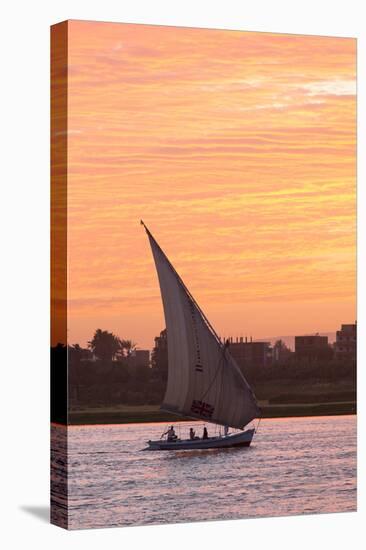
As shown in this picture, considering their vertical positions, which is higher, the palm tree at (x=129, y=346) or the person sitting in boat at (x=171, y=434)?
the palm tree at (x=129, y=346)

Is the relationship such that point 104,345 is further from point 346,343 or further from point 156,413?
point 346,343

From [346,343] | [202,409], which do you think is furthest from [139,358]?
[346,343]

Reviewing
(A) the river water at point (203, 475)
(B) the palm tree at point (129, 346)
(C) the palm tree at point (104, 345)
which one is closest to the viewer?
(A) the river water at point (203, 475)

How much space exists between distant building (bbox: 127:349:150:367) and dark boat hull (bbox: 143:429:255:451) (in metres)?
0.82

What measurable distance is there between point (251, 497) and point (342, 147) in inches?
155

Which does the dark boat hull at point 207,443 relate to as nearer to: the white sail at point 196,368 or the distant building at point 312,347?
the white sail at point 196,368

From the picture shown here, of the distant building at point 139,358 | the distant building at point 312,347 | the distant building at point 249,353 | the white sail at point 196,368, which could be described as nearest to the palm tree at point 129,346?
the distant building at point 139,358

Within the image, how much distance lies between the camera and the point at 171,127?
21.4 meters

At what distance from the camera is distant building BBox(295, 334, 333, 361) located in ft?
72.7

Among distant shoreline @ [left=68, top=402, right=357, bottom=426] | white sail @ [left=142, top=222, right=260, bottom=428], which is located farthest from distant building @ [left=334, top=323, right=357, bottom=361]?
white sail @ [left=142, top=222, right=260, bottom=428]

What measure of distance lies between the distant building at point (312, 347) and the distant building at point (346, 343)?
5.9 inches

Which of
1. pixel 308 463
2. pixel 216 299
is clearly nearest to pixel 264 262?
pixel 216 299

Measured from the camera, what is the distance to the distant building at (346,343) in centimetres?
2241

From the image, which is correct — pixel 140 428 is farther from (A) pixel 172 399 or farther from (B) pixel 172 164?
(B) pixel 172 164
